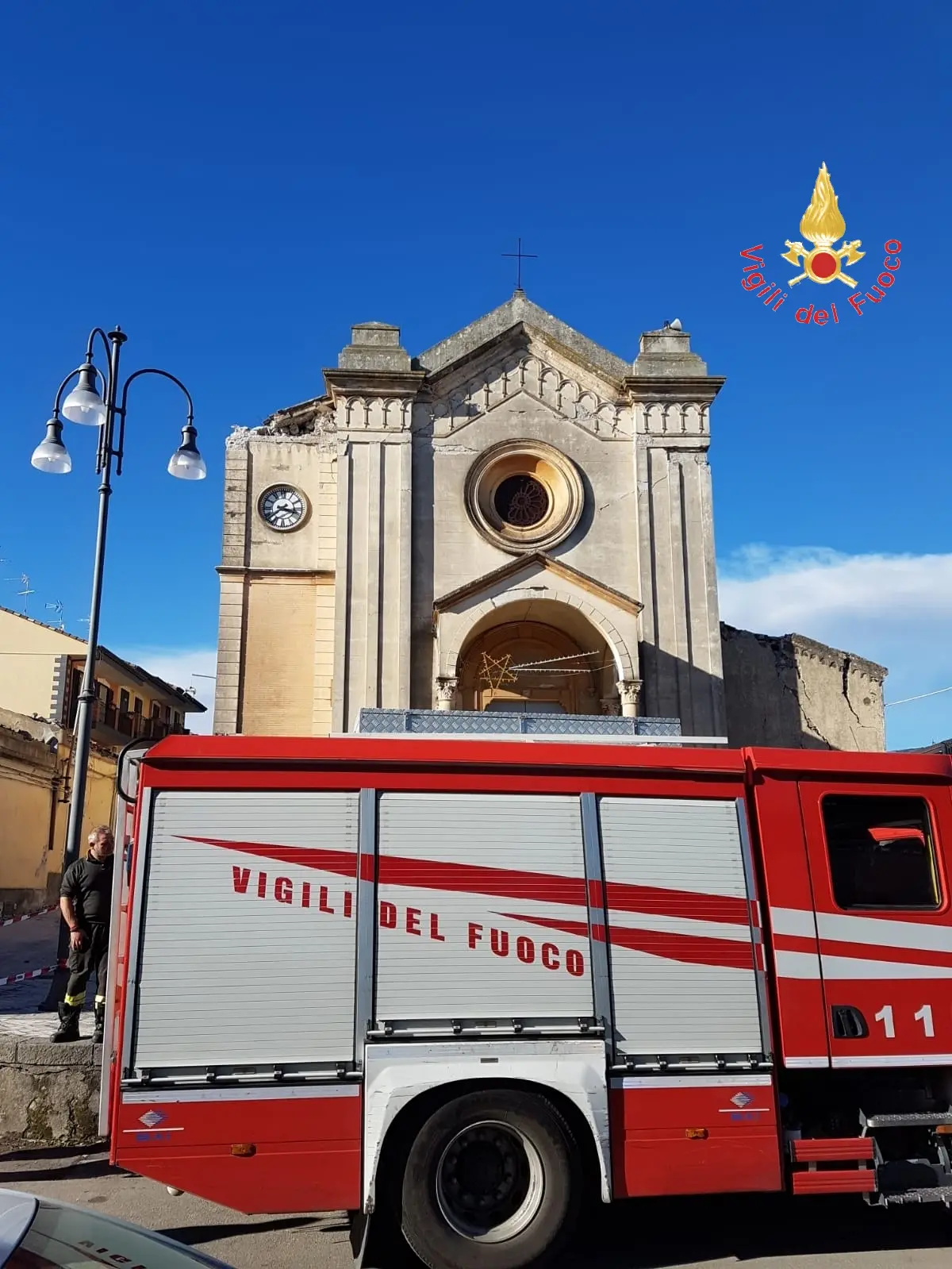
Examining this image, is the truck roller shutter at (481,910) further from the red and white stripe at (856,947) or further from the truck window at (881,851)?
the truck window at (881,851)

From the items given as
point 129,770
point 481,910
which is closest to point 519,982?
point 481,910

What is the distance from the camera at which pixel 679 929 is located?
5.97 metres

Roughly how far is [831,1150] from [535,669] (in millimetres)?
14283

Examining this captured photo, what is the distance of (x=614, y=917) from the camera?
5941mm

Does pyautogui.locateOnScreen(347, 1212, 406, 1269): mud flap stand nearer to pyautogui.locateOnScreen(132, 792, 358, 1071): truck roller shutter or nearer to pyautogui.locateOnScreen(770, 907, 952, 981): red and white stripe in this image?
pyautogui.locateOnScreen(132, 792, 358, 1071): truck roller shutter

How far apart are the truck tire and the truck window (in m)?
2.28

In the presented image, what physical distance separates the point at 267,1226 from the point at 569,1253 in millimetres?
1911

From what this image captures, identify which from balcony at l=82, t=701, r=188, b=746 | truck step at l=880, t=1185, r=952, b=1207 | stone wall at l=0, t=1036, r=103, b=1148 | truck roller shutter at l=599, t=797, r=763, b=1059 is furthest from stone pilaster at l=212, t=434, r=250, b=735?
balcony at l=82, t=701, r=188, b=746

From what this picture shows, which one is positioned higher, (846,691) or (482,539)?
(482,539)

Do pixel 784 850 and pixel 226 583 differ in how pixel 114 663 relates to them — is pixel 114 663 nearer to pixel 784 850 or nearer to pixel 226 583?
pixel 226 583

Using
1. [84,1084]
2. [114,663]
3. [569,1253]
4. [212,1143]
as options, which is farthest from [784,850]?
[114,663]

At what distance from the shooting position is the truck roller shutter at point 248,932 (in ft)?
18.2

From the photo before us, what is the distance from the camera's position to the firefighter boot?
8039 millimetres

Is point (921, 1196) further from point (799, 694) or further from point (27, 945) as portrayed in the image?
point (27, 945)
